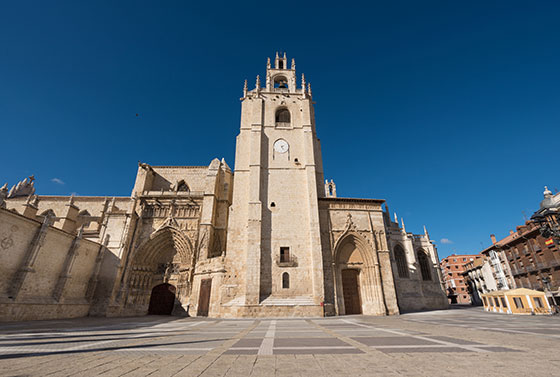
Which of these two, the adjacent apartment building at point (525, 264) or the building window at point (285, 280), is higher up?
the adjacent apartment building at point (525, 264)

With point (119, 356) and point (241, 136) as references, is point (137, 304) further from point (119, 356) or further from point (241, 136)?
point (119, 356)

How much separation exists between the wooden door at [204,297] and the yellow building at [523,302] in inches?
822

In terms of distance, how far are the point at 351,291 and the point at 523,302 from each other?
11024 mm

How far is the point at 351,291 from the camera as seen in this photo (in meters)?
17.9

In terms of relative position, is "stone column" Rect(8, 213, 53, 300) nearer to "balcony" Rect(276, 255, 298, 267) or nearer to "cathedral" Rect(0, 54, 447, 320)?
"cathedral" Rect(0, 54, 447, 320)

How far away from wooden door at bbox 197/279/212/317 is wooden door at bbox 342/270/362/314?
9951mm

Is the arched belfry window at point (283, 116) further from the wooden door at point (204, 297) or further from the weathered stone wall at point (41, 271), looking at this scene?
the weathered stone wall at point (41, 271)

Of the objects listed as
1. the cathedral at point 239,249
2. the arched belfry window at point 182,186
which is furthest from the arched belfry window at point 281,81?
the arched belfry window at point 182,186

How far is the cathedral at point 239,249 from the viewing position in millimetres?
15078

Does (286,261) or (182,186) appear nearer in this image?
(286,261)

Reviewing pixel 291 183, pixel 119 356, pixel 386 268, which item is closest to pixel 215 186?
pixel 291 183

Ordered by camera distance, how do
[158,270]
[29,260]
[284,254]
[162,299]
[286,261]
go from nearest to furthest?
[29,260]
[286,261]
[284,254]
[162,299]
[158,270]

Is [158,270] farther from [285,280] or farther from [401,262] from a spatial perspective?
[401,262]

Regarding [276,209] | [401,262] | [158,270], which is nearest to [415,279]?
[401,262]
